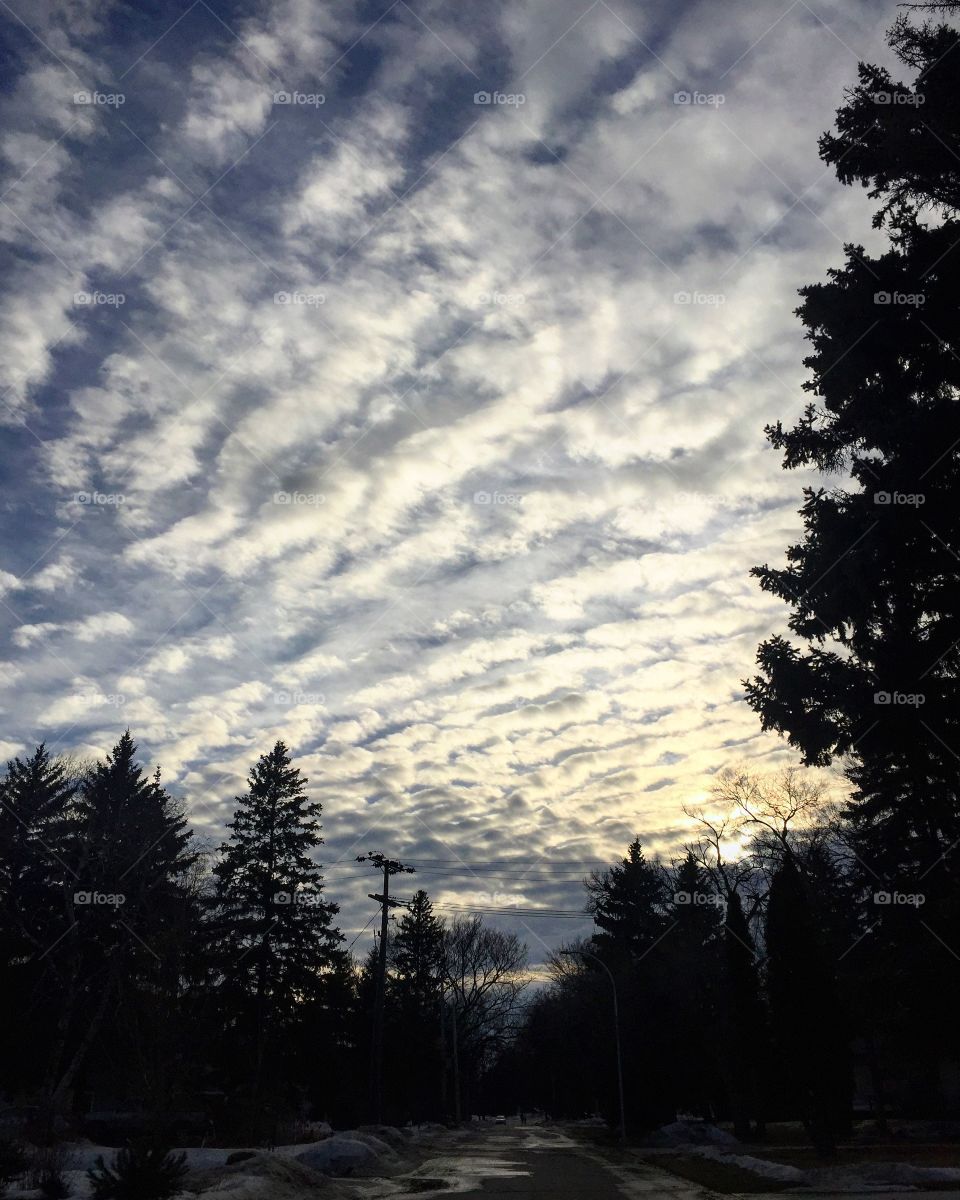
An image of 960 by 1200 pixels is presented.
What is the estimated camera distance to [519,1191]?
2053 cm

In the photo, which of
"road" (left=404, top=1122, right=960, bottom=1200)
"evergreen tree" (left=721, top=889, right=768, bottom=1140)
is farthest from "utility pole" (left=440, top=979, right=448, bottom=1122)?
"road" (left=404, top=1122, right=960, bottom=1200)

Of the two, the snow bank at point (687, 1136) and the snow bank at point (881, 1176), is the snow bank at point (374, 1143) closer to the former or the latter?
the snow bank at point (687, 1136)

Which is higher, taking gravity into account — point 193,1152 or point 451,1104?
point 193,1152

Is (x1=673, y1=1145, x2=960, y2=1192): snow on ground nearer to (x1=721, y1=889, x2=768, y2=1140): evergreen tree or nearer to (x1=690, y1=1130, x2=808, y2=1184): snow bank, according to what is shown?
(x1=690, y1=1130, x2=808, y2=1184): snow bank

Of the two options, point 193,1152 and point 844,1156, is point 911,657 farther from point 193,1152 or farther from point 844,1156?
point 193,1152

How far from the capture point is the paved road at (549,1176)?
20.0 metres

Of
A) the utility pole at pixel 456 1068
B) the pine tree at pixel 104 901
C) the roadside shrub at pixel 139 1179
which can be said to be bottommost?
the utility pole at pixel 456 1068

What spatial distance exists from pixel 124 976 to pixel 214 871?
8.98m

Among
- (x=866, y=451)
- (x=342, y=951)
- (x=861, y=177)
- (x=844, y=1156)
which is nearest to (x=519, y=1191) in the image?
(x=844, y=1156)

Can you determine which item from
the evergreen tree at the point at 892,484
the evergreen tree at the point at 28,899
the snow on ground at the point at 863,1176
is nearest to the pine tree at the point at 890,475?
the evergreen tree at the point at 892,484

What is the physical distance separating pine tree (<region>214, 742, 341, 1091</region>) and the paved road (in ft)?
39.4

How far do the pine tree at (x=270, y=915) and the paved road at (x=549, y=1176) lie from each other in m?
12.0

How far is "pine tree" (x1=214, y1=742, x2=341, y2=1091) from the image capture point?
4553cm

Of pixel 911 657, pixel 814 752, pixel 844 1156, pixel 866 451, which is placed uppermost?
pixel 866 451
